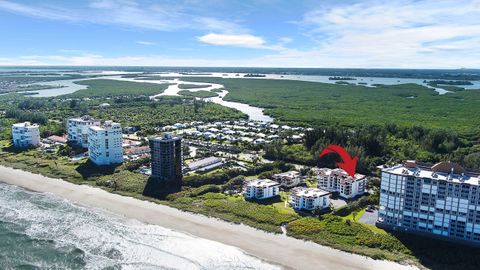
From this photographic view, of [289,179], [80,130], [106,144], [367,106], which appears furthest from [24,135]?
[367,106]

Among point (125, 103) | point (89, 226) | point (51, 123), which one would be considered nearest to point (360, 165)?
point (89, 226)

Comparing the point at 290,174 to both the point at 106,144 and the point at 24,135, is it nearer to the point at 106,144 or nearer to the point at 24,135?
the point at 106,144

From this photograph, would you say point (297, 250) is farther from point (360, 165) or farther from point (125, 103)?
point (125, 103)

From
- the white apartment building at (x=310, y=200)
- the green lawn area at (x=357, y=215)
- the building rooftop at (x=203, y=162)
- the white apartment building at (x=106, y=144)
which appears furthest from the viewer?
the white apartment building at (x=106, y=144)

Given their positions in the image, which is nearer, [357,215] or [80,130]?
[357,215]

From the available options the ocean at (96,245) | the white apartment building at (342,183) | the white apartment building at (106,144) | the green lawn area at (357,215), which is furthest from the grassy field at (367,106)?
the ocean at (96,245)

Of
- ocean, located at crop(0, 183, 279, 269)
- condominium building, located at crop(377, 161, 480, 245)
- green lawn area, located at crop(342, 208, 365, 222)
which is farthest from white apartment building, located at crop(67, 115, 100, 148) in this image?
condominium building, located at crop(377, 161, 480, 245)

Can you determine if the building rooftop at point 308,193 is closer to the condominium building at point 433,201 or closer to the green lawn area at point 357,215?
the green lawn area at point 357,215
